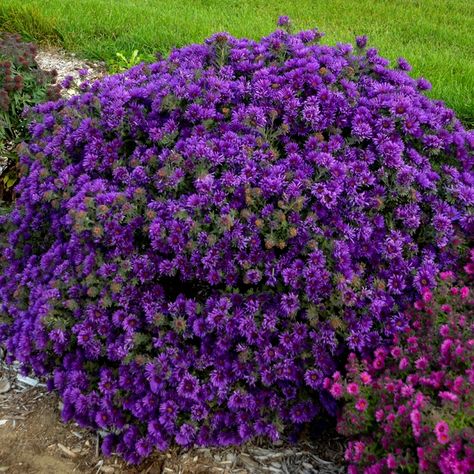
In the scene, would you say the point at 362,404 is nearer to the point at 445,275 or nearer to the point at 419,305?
the point at 419,305

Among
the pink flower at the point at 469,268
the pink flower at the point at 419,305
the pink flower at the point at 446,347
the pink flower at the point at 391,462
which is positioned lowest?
the pink flower at the point at 391,462

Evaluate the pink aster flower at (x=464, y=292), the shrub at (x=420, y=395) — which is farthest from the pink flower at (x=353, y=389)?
the pink aster flower at (x=464, y=292)

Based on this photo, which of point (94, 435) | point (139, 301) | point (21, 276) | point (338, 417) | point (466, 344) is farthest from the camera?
point (21, 276)

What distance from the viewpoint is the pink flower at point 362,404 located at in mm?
2268

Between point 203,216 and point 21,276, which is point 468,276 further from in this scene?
point 21,276

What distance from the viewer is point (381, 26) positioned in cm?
832

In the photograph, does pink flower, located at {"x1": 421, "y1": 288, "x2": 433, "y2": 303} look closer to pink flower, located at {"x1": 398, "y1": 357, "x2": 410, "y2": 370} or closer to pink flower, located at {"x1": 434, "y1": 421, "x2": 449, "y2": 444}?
pink flower, located at {"x1": 398, "y1": 357, "x2": 410, "y2": 370}

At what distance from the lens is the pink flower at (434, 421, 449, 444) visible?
1.94m

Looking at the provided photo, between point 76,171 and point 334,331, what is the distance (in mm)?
1388

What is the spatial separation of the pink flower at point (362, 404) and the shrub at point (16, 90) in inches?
118

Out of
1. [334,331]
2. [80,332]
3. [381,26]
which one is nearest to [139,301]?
[80,332]

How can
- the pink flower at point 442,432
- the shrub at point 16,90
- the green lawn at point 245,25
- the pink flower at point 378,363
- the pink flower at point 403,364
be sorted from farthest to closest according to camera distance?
the green lawn at point 245,25
the shrub at point 16,90
the pink flower at point 378,363
the pink flower at point 403,364
the pink flower at point 442,432

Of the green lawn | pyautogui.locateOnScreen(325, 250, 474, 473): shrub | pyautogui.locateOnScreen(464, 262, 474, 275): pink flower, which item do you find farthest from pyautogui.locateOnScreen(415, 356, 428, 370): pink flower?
the green lawn

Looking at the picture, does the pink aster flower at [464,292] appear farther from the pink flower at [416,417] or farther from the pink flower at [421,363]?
the pink flower at [416,417]
